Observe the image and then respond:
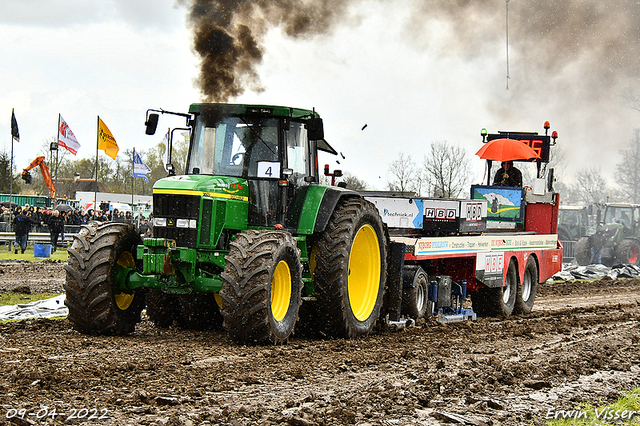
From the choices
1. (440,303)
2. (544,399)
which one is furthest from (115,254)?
(440,303)

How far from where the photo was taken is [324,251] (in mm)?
9156

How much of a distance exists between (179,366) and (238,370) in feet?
1.78

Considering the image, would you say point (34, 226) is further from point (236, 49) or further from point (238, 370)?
point (238, 370)

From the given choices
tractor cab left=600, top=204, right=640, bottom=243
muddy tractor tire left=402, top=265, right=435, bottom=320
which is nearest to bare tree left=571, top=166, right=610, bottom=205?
tractor cab left=600, top=204, right=640, bottom=243

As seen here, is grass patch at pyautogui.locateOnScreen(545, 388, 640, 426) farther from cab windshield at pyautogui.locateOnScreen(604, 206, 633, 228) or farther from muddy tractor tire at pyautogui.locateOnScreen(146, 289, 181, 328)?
cab windshield at pyautogui.locateOnScreen(604, 206, 633, 228)

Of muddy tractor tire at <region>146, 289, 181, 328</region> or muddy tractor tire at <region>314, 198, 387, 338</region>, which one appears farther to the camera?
muddy tractor tire at <region>146, 289, 181, 328</region>

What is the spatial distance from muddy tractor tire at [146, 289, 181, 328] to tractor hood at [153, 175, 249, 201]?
1849 millimetres

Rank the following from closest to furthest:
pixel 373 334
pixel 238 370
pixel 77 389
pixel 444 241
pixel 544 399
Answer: pixel 77 389 < pixel 544 399 < pixel 238 370 < pixel 373 334 < pixel 444 241

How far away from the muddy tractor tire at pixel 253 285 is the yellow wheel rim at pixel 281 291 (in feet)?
0.08

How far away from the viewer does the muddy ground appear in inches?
211

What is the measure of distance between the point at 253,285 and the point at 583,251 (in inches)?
978

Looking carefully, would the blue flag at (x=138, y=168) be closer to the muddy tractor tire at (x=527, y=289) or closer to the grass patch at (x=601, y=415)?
the muddy tractor tire at (x=527, y=289)

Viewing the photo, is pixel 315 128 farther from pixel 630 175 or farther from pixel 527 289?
pixel 630 175

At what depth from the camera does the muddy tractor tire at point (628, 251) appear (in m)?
30.1
